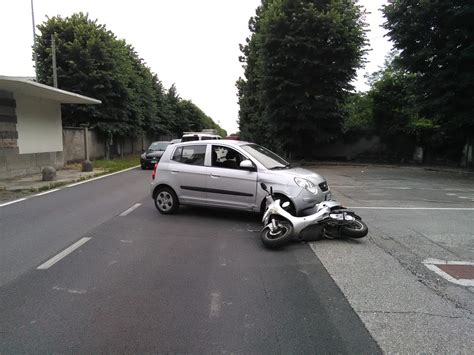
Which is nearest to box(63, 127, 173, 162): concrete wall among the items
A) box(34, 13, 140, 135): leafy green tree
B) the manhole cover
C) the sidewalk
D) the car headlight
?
box(34, 13, 140, 135): leafy green tree

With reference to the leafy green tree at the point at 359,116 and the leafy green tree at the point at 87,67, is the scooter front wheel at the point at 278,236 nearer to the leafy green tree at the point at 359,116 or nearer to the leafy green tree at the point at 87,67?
the leafy green tree at the point at 359,116

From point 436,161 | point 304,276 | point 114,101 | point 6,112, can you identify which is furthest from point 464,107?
point 114,101

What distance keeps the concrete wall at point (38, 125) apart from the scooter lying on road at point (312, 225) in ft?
49.7

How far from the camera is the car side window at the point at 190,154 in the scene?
8992 mm

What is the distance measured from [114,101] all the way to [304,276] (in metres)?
26.7

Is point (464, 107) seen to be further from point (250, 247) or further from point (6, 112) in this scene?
point (6, 112)

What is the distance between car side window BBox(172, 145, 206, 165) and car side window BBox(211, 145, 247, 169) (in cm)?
28

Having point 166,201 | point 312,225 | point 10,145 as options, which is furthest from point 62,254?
point 10,145

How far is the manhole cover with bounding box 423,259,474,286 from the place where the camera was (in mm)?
4895

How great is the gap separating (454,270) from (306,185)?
9.84 ft

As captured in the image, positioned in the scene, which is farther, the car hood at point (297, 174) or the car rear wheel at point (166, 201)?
the car rear wheel at point (166, 201)

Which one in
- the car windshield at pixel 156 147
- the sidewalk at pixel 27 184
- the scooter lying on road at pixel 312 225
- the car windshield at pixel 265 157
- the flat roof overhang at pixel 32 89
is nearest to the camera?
the scooter lying on road at pixel 312 225

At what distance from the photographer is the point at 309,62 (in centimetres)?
2247

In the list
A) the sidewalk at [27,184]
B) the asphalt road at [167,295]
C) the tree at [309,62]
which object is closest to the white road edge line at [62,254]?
the asphalt road at [167,295]
